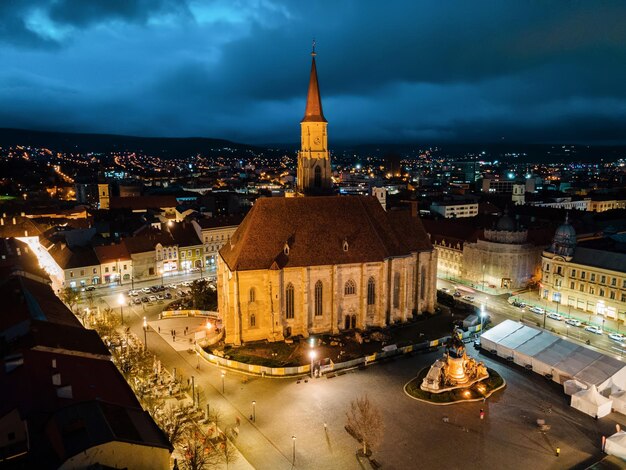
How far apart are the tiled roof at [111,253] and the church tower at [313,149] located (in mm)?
33768

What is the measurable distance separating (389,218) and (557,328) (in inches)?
971

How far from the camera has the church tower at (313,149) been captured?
61938 millimetres

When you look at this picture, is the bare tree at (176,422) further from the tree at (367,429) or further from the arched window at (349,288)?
the arched window at (349,288)

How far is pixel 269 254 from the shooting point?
51500 millimetres

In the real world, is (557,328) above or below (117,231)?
below

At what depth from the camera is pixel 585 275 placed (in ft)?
212

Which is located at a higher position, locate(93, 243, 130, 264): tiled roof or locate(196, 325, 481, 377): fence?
locate(93, 243, 130, 264): tiled roof

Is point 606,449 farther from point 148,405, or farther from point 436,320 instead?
point 148,405

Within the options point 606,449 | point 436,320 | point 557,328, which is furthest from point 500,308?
point 606,449

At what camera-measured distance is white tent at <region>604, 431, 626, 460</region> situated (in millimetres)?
32812

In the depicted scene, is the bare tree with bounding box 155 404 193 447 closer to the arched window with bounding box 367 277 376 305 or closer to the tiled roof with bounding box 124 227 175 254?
the arched window with bounding box 367 277 376 305

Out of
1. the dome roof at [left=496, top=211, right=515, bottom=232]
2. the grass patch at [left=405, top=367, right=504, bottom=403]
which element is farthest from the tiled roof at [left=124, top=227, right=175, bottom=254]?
the dome roof at [left=496, top=211, right=515, bottom=232]

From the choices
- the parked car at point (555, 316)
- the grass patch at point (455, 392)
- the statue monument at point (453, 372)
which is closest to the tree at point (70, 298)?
the grass patch at point (455, 392)

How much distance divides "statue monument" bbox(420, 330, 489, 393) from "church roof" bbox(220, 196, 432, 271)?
14.9 meters
